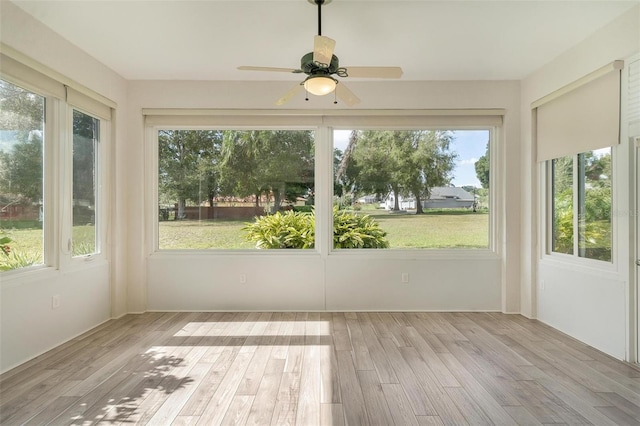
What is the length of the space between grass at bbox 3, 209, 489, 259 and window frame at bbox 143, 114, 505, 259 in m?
0.08

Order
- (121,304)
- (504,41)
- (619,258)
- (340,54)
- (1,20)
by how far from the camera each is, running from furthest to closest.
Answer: (121,304) → (340,54) → (504,41) → (619,258) → (1,20)

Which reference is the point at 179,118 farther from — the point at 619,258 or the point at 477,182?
the point at 619,258

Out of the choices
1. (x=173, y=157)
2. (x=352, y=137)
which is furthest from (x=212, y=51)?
(x=352, y=137)

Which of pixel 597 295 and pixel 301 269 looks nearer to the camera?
pixel 597 295

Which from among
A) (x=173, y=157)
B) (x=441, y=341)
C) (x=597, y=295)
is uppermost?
(x=173, y=157)

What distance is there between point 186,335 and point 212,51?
2798 millimetres

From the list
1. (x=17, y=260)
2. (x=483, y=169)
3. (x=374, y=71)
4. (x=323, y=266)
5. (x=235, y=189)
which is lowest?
(x=323, y=266)

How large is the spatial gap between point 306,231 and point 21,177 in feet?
9.12

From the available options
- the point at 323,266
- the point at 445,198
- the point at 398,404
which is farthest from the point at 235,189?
the point at 398,404

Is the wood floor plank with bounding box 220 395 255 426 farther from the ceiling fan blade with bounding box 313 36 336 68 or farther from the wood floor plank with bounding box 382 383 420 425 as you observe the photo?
the ceiling fan blade with bounding box 313 36 336 68

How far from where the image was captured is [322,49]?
2.34m

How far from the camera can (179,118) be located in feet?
14.0

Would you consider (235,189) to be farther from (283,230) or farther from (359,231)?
(359,231)

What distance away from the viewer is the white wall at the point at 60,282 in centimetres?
271
